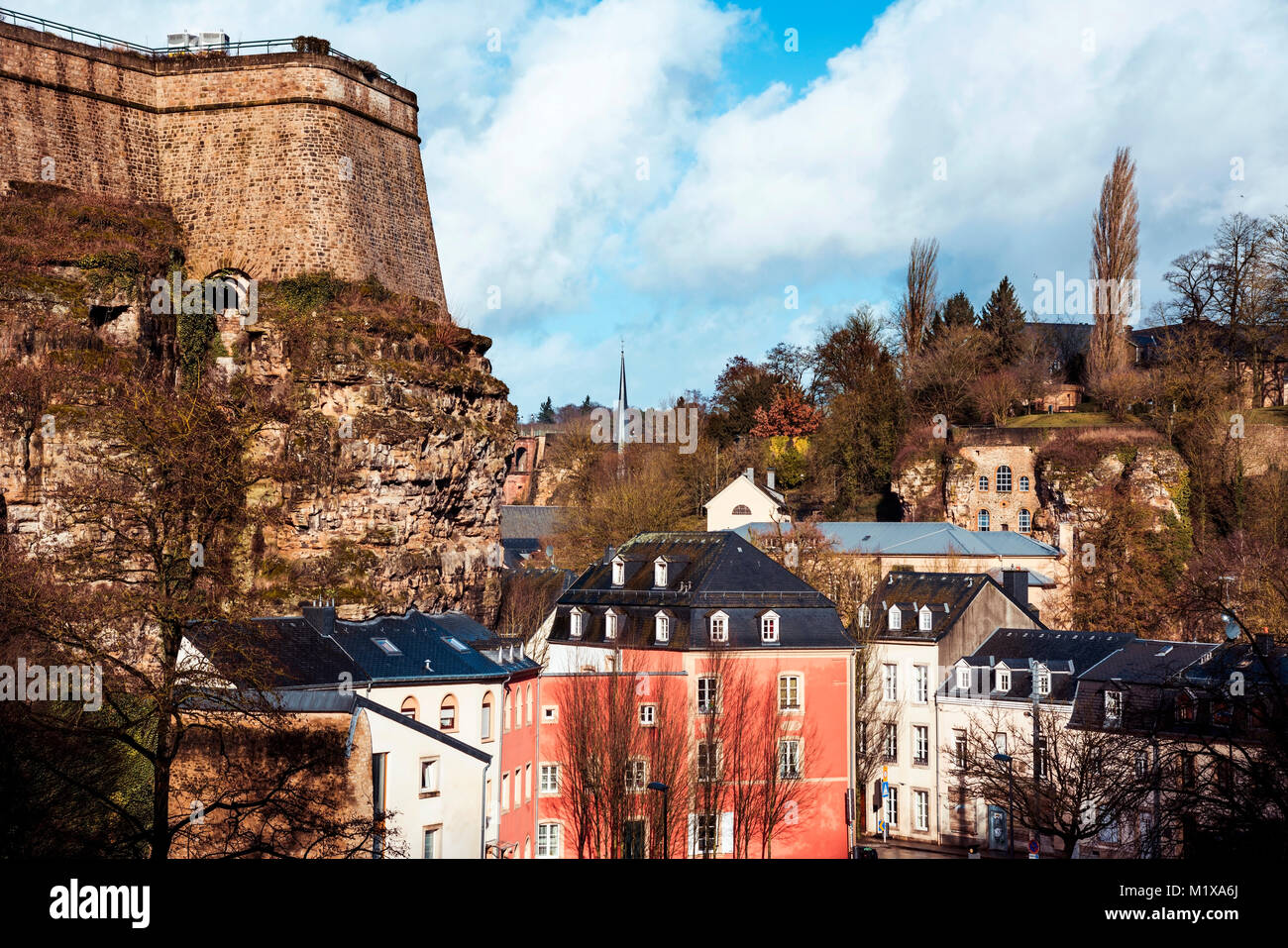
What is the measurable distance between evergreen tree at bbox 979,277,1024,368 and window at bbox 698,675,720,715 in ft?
139

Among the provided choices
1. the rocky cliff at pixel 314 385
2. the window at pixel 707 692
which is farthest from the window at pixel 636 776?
the rocky cliff at pixel 314 385

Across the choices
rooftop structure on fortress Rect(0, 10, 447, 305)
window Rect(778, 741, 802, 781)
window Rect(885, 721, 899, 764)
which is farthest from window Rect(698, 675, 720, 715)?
rooftop structure on fortress Rect(0, 10, 447, 305)

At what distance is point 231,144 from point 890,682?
30035 mm

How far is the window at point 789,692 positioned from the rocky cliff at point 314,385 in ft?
35.0

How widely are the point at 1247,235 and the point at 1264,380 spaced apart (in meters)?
7.28

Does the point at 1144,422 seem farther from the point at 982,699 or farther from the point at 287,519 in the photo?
the point at 287,519

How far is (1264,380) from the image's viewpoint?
2402 inches

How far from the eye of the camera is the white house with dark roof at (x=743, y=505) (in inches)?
2776

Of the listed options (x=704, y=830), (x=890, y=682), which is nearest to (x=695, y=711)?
(x=704, y=830)

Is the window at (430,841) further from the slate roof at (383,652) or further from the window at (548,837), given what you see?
the window at (548,837)

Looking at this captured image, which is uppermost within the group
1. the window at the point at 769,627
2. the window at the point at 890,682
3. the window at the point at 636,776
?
the window at the point at 769,627

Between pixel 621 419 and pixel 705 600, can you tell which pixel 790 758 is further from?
pixel 621 419

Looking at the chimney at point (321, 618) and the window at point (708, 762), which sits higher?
the chimney at point (321, 618)

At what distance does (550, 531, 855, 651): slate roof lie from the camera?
3984 centimetres
